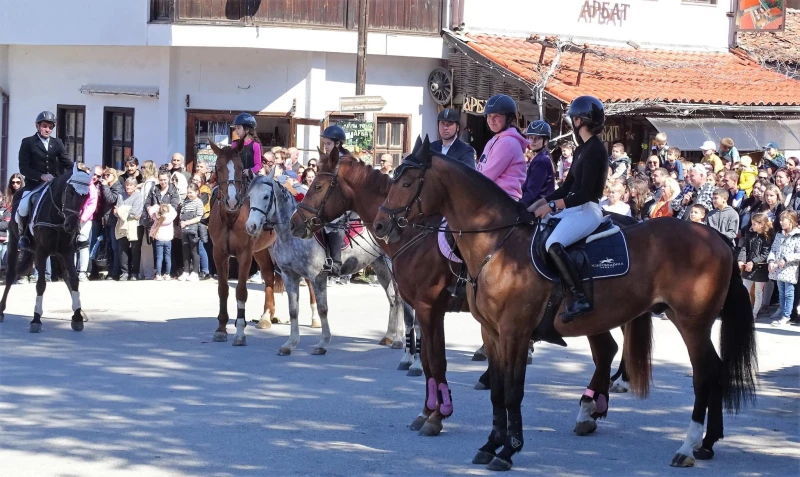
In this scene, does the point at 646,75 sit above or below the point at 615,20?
below

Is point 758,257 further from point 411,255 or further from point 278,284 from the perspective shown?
point 411,255

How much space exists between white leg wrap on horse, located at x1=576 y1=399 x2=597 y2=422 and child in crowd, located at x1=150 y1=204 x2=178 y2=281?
1164 cm

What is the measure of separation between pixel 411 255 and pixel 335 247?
3.14m

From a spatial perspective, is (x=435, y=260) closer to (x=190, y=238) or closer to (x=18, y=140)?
(x=190, y=238)

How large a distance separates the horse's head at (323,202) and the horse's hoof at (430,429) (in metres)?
2.43

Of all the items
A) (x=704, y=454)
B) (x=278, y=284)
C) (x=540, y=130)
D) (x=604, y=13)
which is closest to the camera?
(x=704, y=454)

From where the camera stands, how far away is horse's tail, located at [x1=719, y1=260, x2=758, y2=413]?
28.1 ft

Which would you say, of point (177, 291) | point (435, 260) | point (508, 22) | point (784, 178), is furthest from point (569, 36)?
point (435, 260)

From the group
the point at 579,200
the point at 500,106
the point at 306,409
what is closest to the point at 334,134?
the point at 500,106

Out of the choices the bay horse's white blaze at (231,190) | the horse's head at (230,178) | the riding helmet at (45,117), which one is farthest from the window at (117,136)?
the bay horse's white blaze at (231,190)

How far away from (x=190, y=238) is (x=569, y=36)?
11.2 m

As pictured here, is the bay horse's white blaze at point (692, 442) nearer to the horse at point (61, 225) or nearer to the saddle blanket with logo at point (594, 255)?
the saddle blanket with logo at point (594, 255)

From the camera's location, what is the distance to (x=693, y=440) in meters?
8.35

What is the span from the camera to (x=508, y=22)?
2597 centimetres
